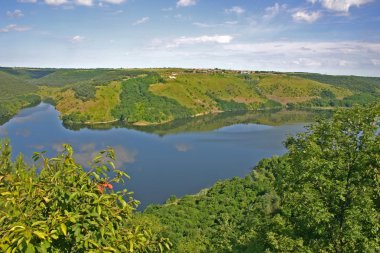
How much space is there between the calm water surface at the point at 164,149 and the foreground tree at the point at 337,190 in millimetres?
55186

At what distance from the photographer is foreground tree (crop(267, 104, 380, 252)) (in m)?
13.9

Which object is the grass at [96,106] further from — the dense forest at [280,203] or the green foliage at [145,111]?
the dense forest at [280,203]

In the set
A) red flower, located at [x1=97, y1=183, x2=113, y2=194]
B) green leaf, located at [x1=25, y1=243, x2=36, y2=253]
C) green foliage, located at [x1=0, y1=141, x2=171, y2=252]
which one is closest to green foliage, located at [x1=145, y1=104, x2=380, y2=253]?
green foliage, located at [x1=0, y1=141, x2=171, y2=252]

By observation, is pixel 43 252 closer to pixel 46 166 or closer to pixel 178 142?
pixel 46 166

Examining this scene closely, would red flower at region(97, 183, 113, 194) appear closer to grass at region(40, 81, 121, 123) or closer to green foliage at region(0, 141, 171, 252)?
green foliage at region(0, 141, 171, 252)

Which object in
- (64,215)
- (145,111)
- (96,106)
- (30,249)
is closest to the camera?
(30,249)

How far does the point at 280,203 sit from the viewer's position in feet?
65.3

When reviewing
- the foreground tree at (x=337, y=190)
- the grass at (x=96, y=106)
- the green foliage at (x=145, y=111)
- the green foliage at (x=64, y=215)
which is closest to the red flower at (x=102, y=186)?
the green foliage at (x=64, y=215)

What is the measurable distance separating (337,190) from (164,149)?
333ft

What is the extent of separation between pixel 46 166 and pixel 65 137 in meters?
133

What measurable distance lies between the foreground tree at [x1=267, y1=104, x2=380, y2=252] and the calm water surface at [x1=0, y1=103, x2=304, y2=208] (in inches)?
2173

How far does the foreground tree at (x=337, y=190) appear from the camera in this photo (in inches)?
545

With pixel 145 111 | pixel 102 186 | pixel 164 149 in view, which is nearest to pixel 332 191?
pixel 102 186

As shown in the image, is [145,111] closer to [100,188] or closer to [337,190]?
[337,190]
